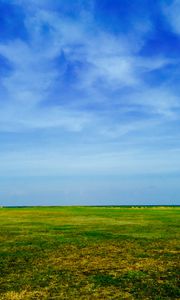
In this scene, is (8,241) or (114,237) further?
(114,237)

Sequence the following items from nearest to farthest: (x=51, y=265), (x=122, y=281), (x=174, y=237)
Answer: (x=122, y=281)
(x=51, y=265)
(x=174, y=237)

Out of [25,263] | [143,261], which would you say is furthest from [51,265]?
[143,261]

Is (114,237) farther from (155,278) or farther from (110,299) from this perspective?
(110,299)

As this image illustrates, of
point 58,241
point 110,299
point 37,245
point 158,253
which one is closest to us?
point 110,299

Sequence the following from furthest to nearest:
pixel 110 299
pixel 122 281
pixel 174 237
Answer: pixel 174 237 < pixel 122 281 < pixel 110 299

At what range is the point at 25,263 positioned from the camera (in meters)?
21.5

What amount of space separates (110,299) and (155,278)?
406cm

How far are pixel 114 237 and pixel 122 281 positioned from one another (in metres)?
16.3

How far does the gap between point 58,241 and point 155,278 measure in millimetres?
14043

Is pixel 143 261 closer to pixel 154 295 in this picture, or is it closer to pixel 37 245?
pixel 154 295

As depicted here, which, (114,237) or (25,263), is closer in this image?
(25,263)

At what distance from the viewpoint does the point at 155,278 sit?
58.1 feet

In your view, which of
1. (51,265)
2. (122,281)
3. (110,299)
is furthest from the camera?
(51,265)

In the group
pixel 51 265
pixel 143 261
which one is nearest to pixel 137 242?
pixel 143 261
